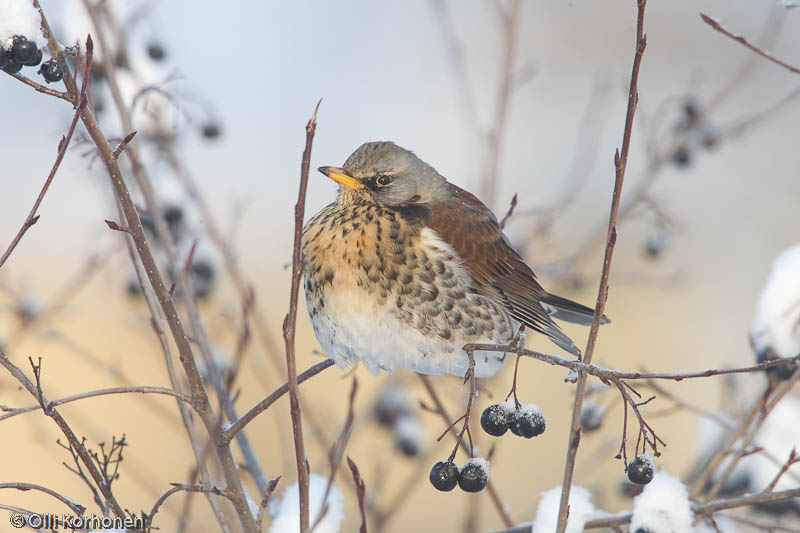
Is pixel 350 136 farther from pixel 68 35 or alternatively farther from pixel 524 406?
pixel 524 406

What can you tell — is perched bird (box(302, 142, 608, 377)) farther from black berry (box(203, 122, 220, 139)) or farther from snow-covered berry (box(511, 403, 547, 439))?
black berry (box(203, 122, 220, 139))

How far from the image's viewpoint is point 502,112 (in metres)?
3.42

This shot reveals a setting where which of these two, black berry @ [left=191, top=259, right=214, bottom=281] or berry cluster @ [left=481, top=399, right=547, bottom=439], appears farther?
black berry @ [left=191, top=259, right=214, bottom=281]

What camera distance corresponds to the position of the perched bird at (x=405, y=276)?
2.60 metres

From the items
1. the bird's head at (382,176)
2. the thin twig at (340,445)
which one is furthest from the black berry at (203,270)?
the thin twig at (340,445)

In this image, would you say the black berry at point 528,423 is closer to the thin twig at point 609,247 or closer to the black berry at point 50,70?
the thin twig at point 609,247

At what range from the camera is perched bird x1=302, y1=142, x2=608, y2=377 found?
2.60 meters

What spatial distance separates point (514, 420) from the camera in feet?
7.20

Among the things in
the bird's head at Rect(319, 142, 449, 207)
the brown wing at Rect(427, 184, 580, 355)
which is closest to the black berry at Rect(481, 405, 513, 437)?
the brown wing at Rect(427, 184, 580, 355)

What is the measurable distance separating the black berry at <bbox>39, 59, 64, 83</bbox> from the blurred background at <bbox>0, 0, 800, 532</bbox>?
46.8 inches

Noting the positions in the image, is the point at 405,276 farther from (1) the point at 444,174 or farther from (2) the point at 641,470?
(1) the point at 444,174

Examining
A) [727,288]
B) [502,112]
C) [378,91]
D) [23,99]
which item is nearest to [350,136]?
[378,91]

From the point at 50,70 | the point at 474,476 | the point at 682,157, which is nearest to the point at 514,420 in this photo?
the point at 474,476

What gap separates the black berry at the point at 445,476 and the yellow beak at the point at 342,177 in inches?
40.0
